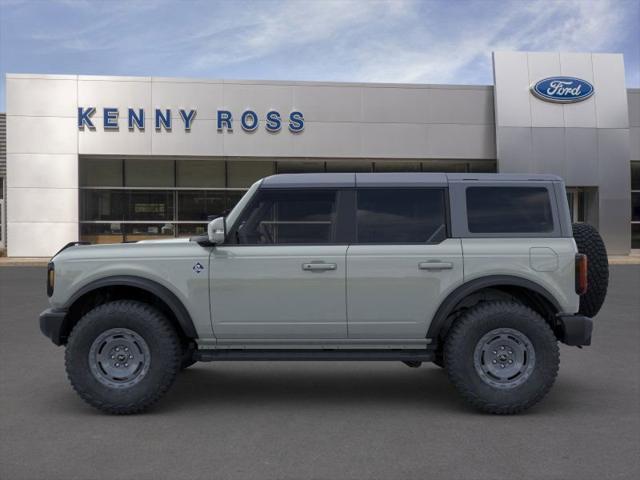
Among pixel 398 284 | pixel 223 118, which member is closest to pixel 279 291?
pixel 398 284

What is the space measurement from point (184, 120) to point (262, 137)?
3097 millimetres

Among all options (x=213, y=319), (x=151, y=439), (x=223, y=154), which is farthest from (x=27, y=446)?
(x=223, y=154)

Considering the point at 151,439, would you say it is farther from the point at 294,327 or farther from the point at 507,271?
A: the point at 507,271

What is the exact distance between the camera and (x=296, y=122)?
26656 mm

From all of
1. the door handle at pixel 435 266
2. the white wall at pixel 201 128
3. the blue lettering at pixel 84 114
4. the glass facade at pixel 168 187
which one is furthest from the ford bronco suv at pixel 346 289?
the glass facade at pixel 168 187

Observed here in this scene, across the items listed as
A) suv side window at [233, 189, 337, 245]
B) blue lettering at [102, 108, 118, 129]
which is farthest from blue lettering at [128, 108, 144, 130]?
suv side window at [233, 189, 337, 245]

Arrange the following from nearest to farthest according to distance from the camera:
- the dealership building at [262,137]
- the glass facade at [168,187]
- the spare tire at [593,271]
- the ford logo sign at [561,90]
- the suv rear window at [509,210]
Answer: the suv rear window at [509,210] < the spare tire at [593,271] < the dealership building at [262,137] < the ford logo sign at [561,90] < the glass facade at [168,187]

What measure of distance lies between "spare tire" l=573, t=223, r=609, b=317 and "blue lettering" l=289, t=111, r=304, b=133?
70.1ft

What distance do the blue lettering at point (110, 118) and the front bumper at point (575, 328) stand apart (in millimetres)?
23309

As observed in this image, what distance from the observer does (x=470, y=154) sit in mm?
27297

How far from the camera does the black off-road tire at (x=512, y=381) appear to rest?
17.6ft

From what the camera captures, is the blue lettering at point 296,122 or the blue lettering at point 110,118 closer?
the blue lettering at point 110,118

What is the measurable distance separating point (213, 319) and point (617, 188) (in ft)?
83.6

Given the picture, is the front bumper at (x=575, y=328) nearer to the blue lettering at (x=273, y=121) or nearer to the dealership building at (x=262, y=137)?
the dealership building at (x=262, y=137)
